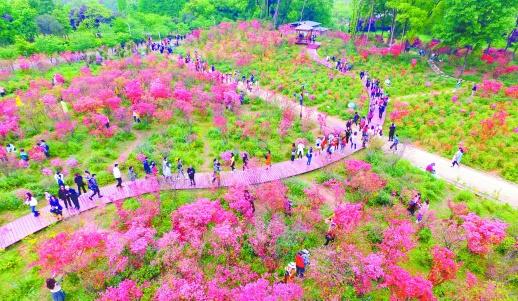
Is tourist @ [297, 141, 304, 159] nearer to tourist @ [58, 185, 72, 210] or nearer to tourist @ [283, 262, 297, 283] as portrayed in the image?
tourist @ [283, 262, 297, 283]

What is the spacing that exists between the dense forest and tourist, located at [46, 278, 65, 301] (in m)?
33.8

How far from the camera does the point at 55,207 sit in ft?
46.4

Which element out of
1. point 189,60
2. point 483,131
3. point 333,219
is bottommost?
point 333,219

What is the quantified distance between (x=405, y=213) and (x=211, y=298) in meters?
9.96

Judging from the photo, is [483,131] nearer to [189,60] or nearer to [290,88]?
[290,88]

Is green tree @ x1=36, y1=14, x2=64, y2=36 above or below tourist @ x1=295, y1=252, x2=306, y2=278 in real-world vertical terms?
above

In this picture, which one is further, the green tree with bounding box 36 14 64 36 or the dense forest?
the green tree with bounding box 36 14 64 36

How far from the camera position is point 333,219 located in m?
13.8

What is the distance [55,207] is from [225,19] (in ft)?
155

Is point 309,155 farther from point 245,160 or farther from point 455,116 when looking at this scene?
point 455,116

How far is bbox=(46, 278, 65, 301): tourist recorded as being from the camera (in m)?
10.5

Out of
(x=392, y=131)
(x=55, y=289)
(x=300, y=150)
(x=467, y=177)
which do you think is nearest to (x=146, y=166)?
(x=55, y=289)

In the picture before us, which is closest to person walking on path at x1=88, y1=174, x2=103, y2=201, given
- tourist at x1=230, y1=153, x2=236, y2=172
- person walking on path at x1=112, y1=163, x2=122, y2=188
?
person walking on path at x1=112, y1=163, x2=122, y2=188

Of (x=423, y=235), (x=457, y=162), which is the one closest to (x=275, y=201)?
(x=423, y=235)
